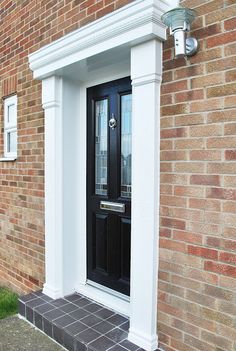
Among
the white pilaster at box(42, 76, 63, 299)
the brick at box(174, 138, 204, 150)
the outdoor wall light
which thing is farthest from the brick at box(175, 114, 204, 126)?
the white pilaster at box(42, 76, 63, 299)

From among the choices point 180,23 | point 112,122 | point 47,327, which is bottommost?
point 47,327

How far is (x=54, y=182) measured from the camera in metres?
3.23

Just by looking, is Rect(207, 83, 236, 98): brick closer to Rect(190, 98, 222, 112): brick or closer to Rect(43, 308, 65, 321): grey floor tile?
Rect(190, 98, 222, 112): brick

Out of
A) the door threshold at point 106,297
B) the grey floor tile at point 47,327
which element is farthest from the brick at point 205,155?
the grey floor tile at point 47,327

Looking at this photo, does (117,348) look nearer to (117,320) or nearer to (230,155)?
(117,320)

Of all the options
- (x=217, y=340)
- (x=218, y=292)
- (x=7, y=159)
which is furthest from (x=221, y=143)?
(x=7, y=159)

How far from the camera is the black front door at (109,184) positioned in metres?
2.97

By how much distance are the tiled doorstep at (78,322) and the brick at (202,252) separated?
0.88 metres

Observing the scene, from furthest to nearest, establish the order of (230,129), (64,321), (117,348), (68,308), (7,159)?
(7,159) → (68,308) → (64,321) → (117,348) → (230,129)

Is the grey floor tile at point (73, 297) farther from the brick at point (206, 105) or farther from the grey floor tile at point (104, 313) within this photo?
the brick at point (206, 105)

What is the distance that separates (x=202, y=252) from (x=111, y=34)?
67.9 inches

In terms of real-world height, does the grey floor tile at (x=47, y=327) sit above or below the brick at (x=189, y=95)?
below

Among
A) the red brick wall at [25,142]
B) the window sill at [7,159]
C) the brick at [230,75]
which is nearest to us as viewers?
the brick at [230,75]

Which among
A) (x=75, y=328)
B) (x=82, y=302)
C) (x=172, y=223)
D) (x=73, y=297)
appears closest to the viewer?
(x=172, y=223)
